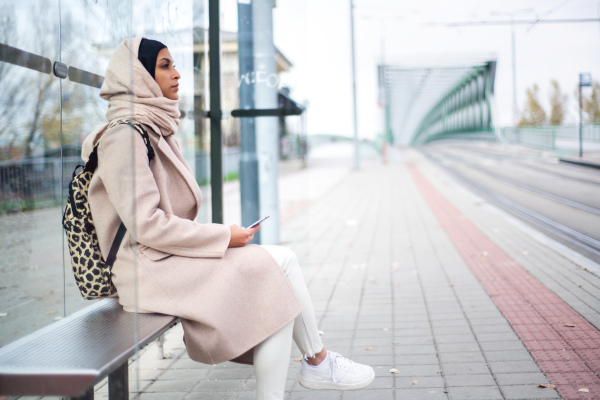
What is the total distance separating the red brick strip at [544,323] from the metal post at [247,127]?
2221 millimetres

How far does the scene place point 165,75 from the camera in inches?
104

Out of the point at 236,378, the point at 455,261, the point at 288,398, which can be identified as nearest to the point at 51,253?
the point at 236,378

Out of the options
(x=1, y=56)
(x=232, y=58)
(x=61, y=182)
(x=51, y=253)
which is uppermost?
(x=232, y=58)

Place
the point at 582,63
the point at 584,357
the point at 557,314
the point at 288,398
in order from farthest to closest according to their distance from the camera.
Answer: the point at 582,63
the point at 557,314
the point at 584,357
the point at 288,398

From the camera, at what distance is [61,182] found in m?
3.20

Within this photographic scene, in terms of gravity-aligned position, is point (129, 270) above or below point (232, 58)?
below

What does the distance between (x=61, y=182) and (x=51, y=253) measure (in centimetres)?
38

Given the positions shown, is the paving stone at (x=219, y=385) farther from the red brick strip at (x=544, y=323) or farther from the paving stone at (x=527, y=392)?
the red brick strip at (x=544, y=323)

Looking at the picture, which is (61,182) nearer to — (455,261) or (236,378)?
(236,378)

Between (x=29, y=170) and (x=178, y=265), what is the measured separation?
3.30ft

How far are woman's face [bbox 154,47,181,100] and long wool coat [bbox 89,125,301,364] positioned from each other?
25 cm

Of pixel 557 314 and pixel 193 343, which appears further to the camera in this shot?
pixel 557 314

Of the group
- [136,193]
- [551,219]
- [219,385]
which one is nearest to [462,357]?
[219,385]

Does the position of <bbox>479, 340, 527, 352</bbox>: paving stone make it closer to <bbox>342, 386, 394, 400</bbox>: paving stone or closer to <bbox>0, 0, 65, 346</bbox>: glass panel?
<bbox>342, 386, 394, 400</bbox>: paving stone
